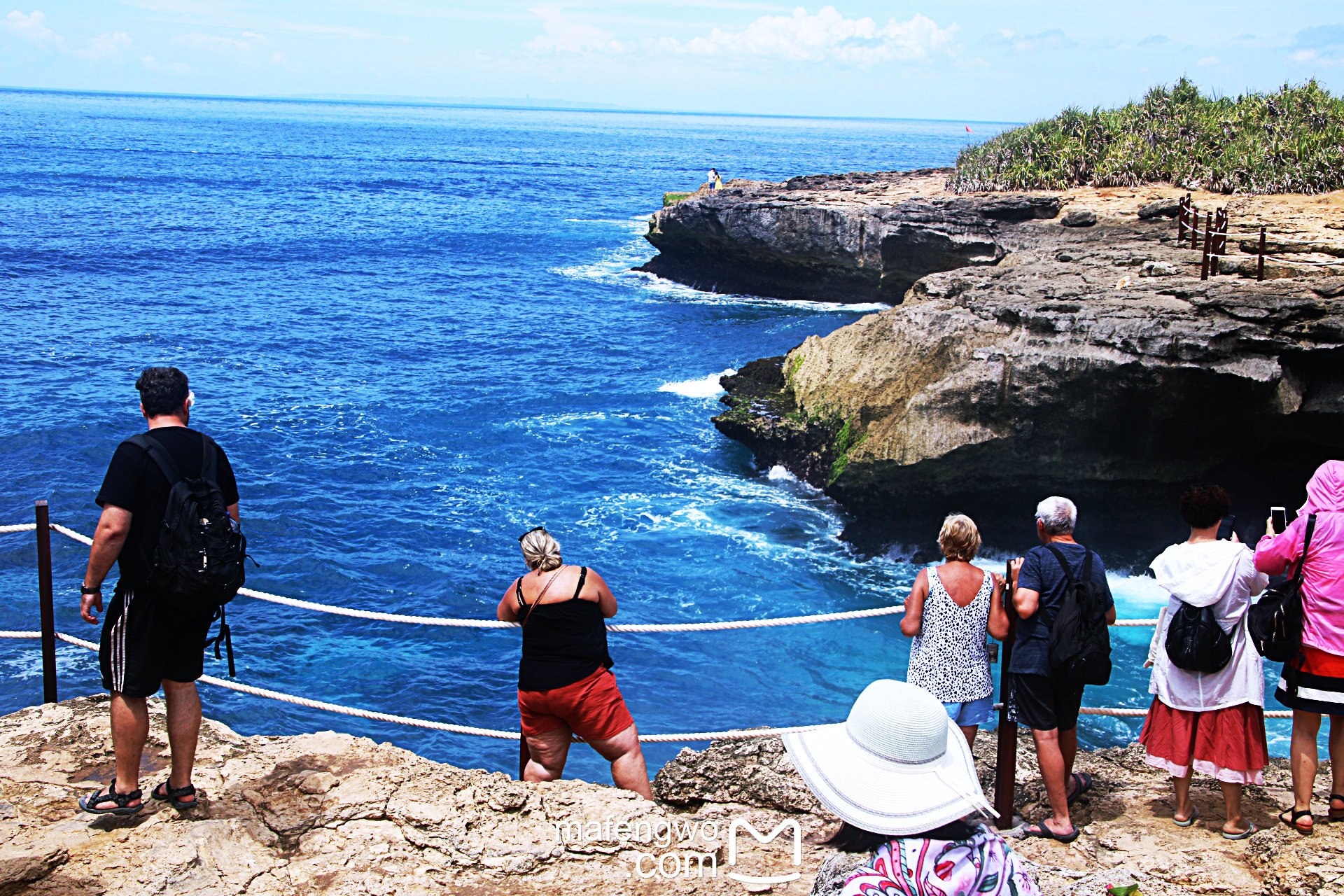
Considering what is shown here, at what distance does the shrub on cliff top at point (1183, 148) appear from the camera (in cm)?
2116

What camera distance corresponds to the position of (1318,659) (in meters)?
4.57

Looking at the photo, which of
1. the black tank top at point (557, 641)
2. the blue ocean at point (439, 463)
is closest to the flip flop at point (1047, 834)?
the black tank top at point (557, 641)

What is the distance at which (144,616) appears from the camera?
4328mm

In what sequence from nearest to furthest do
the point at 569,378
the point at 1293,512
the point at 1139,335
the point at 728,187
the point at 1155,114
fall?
the point at 1139,335
the point at 1293,512
the point at 569,378
the point at 1155,114
the point at 728,187

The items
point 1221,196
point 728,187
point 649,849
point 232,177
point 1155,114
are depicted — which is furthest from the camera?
point 232,177

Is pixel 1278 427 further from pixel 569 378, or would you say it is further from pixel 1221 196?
pixel 569 378

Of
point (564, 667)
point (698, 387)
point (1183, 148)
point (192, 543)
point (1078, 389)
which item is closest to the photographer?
point (192, 543)

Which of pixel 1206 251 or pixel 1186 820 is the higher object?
pixel 1206 251

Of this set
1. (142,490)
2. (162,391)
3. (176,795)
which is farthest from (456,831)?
(162,391)

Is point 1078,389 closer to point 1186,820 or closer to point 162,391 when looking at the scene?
point 1186,820

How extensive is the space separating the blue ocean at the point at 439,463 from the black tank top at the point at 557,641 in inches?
239

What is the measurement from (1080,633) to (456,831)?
304 cm

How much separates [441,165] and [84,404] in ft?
281

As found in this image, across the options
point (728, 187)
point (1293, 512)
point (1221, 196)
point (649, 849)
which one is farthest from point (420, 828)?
point (728, 187)
